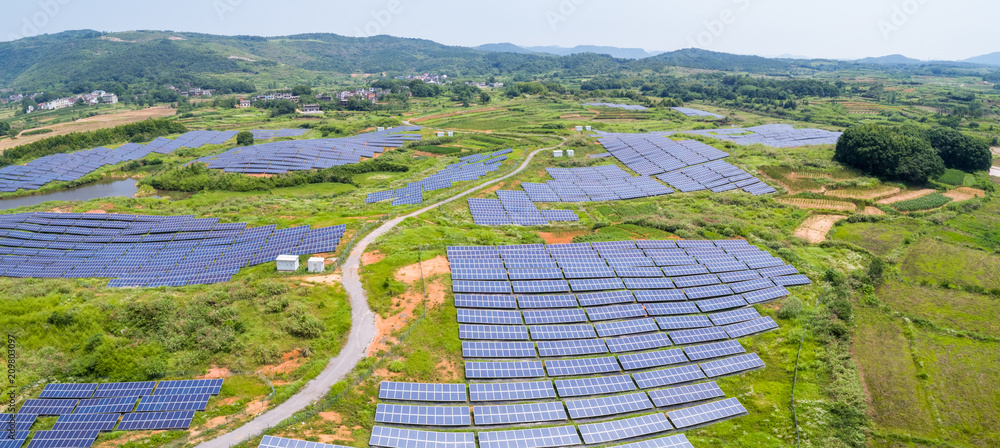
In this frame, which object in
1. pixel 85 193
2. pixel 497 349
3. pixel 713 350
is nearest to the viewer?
pixel 497 349

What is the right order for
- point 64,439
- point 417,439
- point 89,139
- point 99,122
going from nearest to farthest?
point 64,439
point 417,439
point 89,139
point 99,122

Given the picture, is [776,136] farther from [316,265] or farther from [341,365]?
[341,365]

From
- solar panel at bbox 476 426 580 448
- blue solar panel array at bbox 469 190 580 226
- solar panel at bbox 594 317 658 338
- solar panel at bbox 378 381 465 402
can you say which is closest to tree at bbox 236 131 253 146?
blue solar panel array at bbox 469 190 580 226

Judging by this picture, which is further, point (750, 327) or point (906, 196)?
point (906, 196)

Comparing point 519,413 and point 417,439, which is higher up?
point 417,439

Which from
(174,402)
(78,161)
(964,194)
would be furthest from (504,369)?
(78,161)

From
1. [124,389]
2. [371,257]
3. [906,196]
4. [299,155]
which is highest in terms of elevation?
[299,155]

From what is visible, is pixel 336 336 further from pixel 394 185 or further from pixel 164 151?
pixel 164 151
